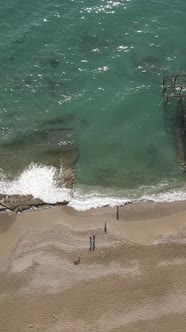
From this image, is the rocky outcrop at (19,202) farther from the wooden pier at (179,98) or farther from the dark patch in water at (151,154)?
the wooden pier at (179,98)

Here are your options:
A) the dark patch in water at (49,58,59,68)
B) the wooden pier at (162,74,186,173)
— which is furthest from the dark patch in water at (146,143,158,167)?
the dark patch in water at (49,58,59,68)

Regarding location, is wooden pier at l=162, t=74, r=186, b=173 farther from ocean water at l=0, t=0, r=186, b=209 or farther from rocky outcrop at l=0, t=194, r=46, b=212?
rocky outcrop at l=0, t=194, r=46, b=212

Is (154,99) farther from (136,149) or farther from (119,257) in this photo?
(119,257)

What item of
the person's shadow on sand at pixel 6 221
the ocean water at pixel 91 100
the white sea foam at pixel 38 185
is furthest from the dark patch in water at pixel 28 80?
the person's shadow on sand at pixel 6 221

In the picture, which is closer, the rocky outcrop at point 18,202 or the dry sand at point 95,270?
the dry sand at point 95,270

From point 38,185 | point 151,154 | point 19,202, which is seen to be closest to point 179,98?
point 151,154

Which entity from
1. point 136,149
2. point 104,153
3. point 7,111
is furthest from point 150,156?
point 7,111

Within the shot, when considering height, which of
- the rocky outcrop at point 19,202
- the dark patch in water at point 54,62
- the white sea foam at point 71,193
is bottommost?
the rocky outcrop at point 19,202
